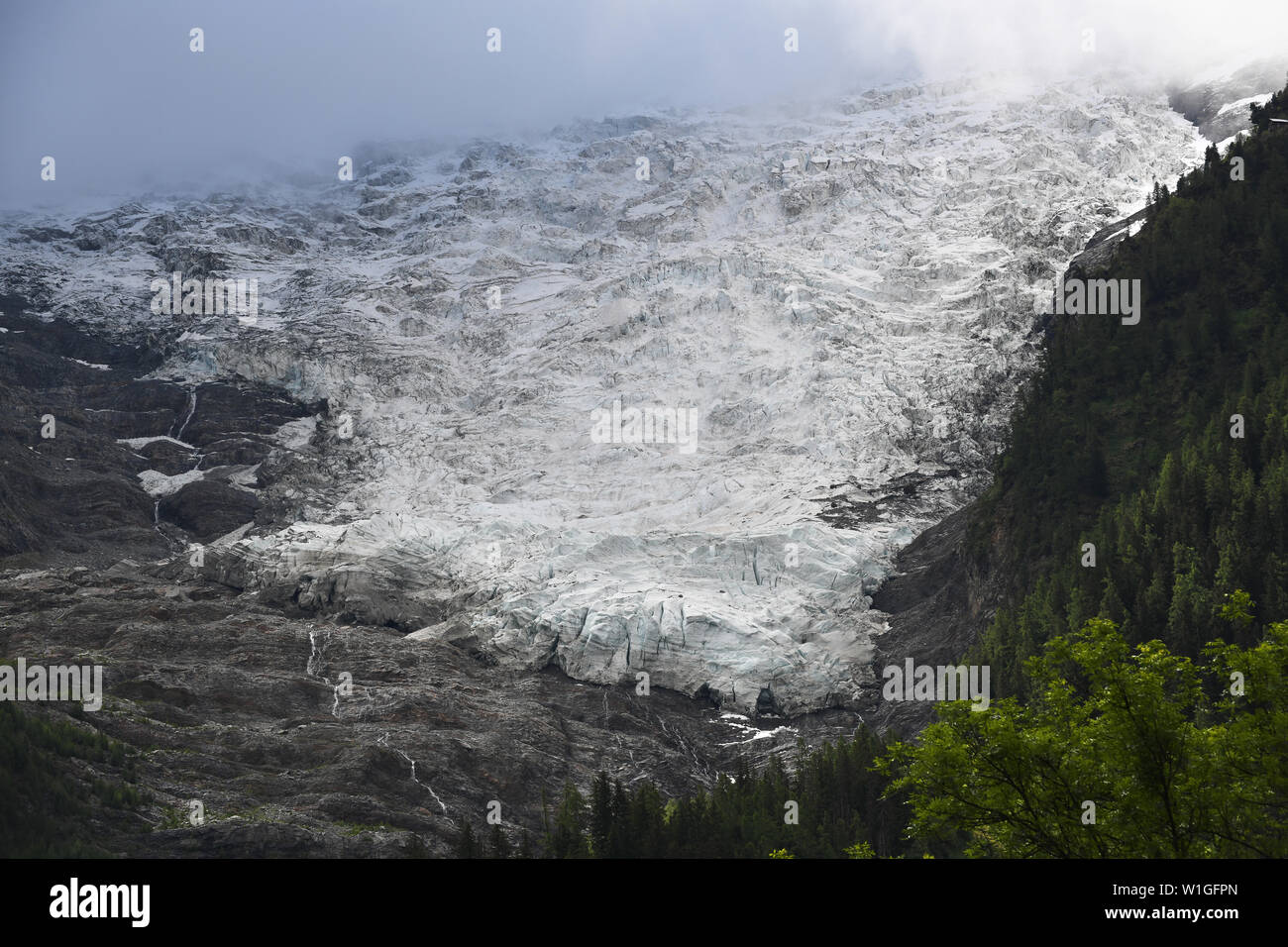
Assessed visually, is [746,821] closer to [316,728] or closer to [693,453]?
[316,728]

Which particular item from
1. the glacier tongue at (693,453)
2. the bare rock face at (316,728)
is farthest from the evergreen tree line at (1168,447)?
the bare rock face at (316,728)

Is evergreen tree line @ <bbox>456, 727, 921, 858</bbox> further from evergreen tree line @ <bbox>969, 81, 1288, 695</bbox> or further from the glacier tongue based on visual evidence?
the glacier tongue

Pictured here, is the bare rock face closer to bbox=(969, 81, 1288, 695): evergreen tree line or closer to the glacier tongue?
the glacier tongue

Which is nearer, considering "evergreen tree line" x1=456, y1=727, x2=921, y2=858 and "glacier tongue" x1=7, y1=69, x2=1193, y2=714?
"evergreen tree line" x1=456, y1=727, x2=921, y2=858

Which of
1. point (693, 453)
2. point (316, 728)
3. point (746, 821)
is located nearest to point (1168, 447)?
point (746, 821)

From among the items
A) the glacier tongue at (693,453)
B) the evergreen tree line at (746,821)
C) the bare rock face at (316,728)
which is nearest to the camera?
the evergreen tree line at (746,821)

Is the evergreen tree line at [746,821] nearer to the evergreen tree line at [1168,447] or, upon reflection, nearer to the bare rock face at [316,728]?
the bare rock face at [316,728]

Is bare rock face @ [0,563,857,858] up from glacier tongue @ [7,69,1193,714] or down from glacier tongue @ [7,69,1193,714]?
down

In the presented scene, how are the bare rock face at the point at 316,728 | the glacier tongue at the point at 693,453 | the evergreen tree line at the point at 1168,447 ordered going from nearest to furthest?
1. the evergreen tree line at the point at 1168,447
2. the bare rock face at the point at 316,728
3. the glacier tongue at the point at 693,453

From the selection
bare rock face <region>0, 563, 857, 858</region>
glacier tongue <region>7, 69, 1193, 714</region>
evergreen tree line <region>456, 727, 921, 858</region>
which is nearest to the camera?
evergreen tree line <region>456, 727, 921, 858</region>

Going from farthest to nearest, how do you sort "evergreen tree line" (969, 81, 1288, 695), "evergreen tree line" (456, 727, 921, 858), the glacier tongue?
1. the glacier tongue
2. "evergreen tree line" (969, 81, 1288, 695)
3. "evergreen tree line" (456, 727, 921, 858)

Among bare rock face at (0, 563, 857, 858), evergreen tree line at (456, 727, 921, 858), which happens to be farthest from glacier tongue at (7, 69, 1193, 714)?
evergreen tree line at (456, 727, 921, 858)
